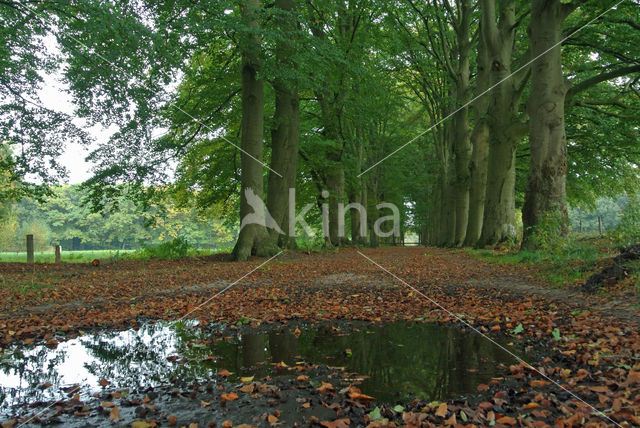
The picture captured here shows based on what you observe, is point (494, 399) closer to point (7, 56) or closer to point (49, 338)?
point (49, 338)

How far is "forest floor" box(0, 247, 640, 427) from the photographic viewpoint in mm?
2352

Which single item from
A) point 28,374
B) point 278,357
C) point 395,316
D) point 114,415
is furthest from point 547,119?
point 28,374

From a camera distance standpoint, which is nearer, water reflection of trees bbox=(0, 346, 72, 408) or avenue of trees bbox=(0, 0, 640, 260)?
water reflection of trees bbox=(0, 346, 72, 408)

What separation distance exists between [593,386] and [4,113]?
14.1 meters

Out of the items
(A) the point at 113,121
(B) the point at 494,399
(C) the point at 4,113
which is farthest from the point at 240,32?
(B) the point at 494,399

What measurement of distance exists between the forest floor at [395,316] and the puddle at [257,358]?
9.5 inches

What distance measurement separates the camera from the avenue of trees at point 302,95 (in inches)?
396

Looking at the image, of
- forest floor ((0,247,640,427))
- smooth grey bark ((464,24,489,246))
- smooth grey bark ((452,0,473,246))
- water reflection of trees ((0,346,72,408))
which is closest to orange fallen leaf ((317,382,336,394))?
forest floor ((0,247,640,427))

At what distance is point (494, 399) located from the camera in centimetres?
249

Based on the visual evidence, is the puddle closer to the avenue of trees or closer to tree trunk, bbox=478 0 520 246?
the avenue of trees

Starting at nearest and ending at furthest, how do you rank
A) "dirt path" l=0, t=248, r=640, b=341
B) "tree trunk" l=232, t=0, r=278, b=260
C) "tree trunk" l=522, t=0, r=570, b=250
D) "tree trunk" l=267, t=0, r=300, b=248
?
"dirt path" l=0, t=248, r=640, b=341
"tree trunk" l=522, t=0, r=570, b=250
"tree trunk" l=232, t=0, r=278, b=260
"tree trunk" l=267, t=0, r=300, b=248

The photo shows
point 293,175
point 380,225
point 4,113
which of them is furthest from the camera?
point 380,225

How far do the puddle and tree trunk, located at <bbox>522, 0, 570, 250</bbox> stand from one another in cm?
722

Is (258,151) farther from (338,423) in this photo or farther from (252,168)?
(338,423)
